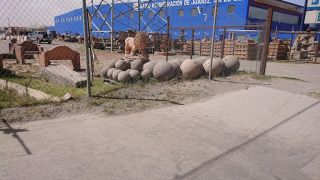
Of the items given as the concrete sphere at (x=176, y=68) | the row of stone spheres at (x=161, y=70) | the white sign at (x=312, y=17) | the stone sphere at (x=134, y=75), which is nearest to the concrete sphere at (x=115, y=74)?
the row of stone spheres at (x=161, y=70)

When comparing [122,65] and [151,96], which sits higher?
[122,65]

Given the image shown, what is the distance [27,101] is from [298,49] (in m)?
20.9

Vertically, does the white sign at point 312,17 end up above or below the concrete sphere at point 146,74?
above

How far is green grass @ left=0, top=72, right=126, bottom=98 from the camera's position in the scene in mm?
7355

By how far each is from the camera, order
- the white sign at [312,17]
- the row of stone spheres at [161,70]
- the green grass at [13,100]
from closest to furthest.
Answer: the green grass at [13,100]
the row of stone spheres at [161,70]
the white sign at [312,17]

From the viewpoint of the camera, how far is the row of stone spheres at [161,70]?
922 centimetres

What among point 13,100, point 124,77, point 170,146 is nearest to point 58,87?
point 124,77

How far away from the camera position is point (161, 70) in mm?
9297

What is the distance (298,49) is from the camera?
859 inches

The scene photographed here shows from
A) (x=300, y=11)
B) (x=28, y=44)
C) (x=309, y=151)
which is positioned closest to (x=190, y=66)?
(x=309, y=151)

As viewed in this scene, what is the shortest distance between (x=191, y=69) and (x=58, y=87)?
13.8 ft

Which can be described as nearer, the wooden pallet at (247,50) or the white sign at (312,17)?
the wooden pallet at (247,50)

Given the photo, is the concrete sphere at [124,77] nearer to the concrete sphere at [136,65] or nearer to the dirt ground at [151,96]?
the concrete sphere at [136,65]

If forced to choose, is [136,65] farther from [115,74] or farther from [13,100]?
[13,100]
